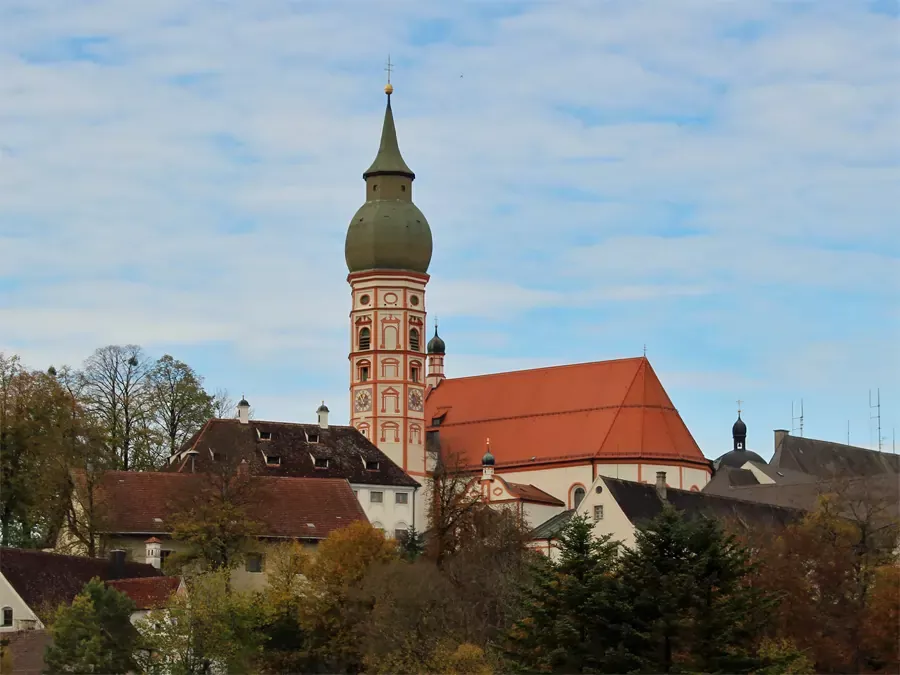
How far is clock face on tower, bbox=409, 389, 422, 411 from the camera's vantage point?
98688mm

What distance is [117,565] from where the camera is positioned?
68.1 metres

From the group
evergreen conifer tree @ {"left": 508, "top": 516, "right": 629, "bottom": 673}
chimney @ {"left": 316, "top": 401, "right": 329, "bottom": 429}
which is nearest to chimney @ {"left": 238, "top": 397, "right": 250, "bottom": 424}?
chimney @ {"left": 316, "top": 401, "right": 329, "bottom": 429}

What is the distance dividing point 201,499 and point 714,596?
26.3 meters

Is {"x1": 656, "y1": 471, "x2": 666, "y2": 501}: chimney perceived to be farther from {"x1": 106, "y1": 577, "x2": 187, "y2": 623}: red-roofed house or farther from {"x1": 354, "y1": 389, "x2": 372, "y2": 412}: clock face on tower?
{"x1": 106, "y1": 577, "x2": 187, "y2": 623}: red-roofed house

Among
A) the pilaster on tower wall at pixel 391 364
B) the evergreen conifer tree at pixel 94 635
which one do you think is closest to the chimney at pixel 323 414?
the pilaster on tower wall at pixel 391 364

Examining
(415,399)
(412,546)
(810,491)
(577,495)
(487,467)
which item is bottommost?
(412,546)

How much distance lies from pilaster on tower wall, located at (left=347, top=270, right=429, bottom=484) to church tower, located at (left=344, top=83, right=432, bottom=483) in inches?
1.8

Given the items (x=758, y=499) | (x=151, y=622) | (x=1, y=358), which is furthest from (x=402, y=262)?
(x=151, y=622)

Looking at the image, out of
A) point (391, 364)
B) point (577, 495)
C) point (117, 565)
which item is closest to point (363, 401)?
point (391, 364)

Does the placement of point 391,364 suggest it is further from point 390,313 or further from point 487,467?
point 487,467

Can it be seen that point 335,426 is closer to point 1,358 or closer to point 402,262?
point 402,262

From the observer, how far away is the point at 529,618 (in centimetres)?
5297

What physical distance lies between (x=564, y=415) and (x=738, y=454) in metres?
19.3

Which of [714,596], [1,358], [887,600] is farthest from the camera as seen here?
[1,358]
